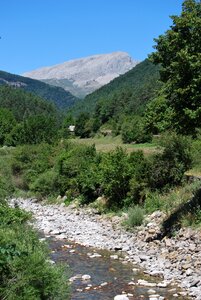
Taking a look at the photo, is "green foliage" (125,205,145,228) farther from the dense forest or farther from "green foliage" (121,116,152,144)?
"green foliage" (121,116,152,144)

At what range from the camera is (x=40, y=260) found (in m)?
14.0

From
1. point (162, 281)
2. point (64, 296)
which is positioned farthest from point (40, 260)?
point (162, 281)

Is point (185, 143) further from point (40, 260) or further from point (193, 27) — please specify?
point (40, 260)

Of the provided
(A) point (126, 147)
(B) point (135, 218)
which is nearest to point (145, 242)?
(B) point (135, 218)

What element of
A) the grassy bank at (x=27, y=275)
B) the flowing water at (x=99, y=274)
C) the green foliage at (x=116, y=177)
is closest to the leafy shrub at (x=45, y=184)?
the green foliage at (x=116, y=177)

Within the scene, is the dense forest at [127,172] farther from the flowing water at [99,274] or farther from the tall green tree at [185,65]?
the flowing water at [99,274]

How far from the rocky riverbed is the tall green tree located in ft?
19.9

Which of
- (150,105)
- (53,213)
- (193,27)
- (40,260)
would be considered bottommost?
(53,213)

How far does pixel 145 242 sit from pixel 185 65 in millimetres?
10397

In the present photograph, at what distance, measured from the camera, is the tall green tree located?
22562 mm

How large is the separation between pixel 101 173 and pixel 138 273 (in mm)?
18431

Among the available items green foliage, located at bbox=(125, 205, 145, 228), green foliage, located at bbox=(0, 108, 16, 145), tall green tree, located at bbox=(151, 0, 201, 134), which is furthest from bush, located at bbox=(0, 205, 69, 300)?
green foliage, located at bbox=(0, 108, 16, 145)

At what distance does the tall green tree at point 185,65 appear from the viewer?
2256 cm

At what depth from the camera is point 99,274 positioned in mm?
21641
